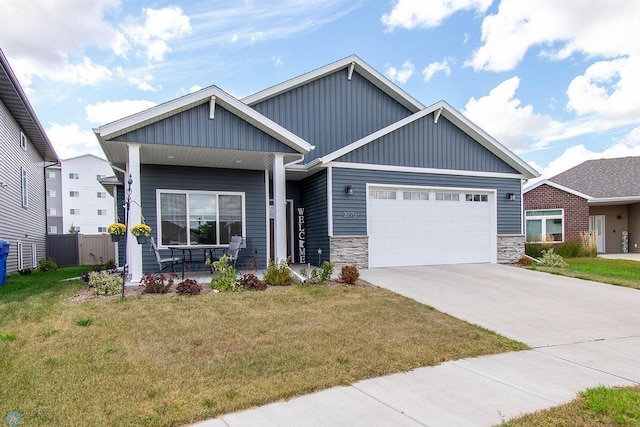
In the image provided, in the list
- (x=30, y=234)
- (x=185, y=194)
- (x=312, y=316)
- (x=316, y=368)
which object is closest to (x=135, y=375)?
(x=316, y=368)

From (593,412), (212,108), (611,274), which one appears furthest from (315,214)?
(593,412)

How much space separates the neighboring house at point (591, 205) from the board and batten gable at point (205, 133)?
1382cm

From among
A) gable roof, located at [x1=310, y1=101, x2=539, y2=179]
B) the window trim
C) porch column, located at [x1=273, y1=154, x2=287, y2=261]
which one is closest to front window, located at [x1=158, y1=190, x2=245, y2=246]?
the window trim

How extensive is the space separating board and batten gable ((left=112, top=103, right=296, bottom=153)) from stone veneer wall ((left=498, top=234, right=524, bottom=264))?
806 centimetres

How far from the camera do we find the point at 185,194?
36.5 feet

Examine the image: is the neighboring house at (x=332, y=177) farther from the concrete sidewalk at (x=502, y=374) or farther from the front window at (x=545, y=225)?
the front window at (x=545, y=225)

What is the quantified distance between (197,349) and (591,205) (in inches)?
898

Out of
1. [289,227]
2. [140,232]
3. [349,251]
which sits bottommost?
[349,251]

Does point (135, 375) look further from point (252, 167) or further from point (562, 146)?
point (562, 146)

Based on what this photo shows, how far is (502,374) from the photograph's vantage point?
164 inches

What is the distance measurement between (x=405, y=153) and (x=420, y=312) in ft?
21.1

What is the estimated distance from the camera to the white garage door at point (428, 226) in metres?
11.8

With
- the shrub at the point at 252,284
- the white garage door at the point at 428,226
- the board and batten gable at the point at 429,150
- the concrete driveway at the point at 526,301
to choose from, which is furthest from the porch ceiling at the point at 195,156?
the concrete driveway at the point at 526,301

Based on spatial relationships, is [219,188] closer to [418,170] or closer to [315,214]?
[315,214]
